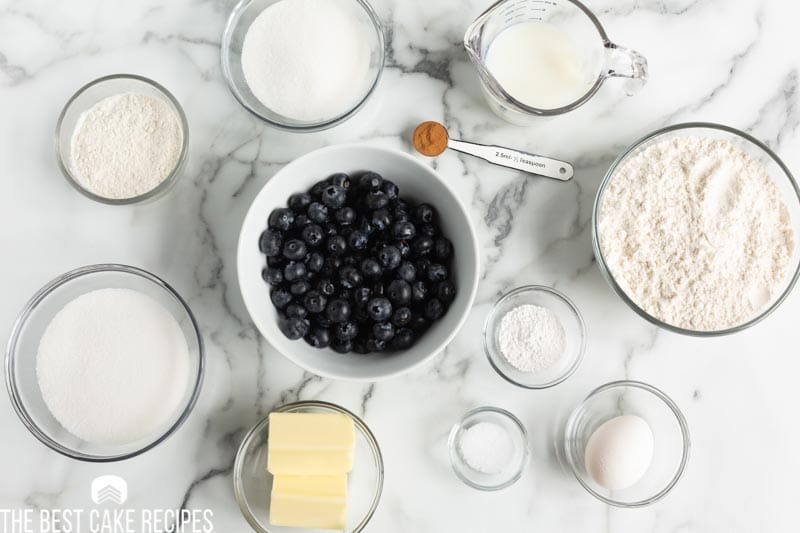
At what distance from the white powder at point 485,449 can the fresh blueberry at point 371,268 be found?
16.8 inches

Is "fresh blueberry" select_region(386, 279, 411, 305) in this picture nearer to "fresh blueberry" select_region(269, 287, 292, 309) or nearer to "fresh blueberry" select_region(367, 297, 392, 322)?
"fresh blueberry" select_region(367, 297, 392, 322)

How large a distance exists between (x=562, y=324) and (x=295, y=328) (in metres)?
0.58

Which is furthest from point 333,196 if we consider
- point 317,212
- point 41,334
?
point 41,334

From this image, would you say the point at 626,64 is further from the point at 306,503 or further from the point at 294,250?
the point at 306,503

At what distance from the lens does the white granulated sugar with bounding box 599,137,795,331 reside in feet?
4.56

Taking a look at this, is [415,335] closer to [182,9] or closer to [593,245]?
[593,245]

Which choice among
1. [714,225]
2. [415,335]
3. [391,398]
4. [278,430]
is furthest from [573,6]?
[278,430]

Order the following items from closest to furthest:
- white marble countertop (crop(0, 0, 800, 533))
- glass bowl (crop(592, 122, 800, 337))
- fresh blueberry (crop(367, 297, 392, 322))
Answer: fresh blueberry (crop(367, 297, 392, 322)) < glass bowl (crop(592, 122, 800, 337)) < white marble countertop (crop(0, 0, 800, 533))

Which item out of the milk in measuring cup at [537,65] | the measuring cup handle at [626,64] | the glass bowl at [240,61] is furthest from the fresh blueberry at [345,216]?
the measuring cup handle at [626,64]

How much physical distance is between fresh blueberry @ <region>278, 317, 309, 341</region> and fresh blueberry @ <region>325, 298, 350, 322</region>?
0.05 meters

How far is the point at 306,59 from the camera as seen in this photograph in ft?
4.70

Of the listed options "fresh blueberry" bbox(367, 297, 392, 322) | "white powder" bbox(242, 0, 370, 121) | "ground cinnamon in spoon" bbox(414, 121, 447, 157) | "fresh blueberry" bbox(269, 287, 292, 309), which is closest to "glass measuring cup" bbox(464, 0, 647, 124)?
"ground cinnamon in spoon" bbox(414, 121, 447, 157)

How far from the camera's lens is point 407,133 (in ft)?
5.04

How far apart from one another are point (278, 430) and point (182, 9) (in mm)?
954
